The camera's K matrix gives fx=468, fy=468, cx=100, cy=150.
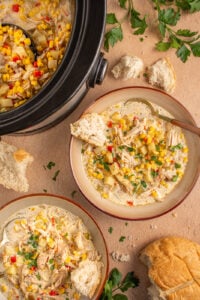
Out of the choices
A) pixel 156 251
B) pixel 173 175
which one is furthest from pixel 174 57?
pixel 156 251

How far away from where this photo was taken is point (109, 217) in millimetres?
3285

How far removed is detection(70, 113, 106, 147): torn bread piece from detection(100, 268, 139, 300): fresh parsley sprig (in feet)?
2.99

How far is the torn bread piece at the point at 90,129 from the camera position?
3.06 meters

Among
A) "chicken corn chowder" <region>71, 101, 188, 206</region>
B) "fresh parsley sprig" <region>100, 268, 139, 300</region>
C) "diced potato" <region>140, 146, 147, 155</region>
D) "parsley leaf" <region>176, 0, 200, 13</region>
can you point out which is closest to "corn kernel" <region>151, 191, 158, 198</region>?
"chicken corn chowder" <region>71, 101, 188, 206</region>

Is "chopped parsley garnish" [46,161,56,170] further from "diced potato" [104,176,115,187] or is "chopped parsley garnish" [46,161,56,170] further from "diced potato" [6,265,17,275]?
"diced potato" [6,265,17,275]

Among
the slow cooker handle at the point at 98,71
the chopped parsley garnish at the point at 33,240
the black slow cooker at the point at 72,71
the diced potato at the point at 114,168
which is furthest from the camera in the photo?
the chopped parsley garnish at the point at 33,240

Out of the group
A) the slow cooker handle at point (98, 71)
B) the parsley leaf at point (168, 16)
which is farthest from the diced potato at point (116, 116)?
the parsley leaf at point (168, 16)

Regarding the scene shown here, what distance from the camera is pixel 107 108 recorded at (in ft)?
10.6

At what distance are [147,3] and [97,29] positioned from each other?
3.12 ft

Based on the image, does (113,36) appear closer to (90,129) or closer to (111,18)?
(111,18)

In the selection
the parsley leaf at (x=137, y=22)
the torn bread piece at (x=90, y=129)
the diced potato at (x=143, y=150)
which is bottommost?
the diced potato at (x=143, y=150)

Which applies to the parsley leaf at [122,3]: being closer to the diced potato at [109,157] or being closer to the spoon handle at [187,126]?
the spoon handle at [187,126]

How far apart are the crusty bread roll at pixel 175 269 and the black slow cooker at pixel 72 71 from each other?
4.04 feet

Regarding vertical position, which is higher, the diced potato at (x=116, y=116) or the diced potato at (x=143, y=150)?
the diced potato at (x=116, y=116)
